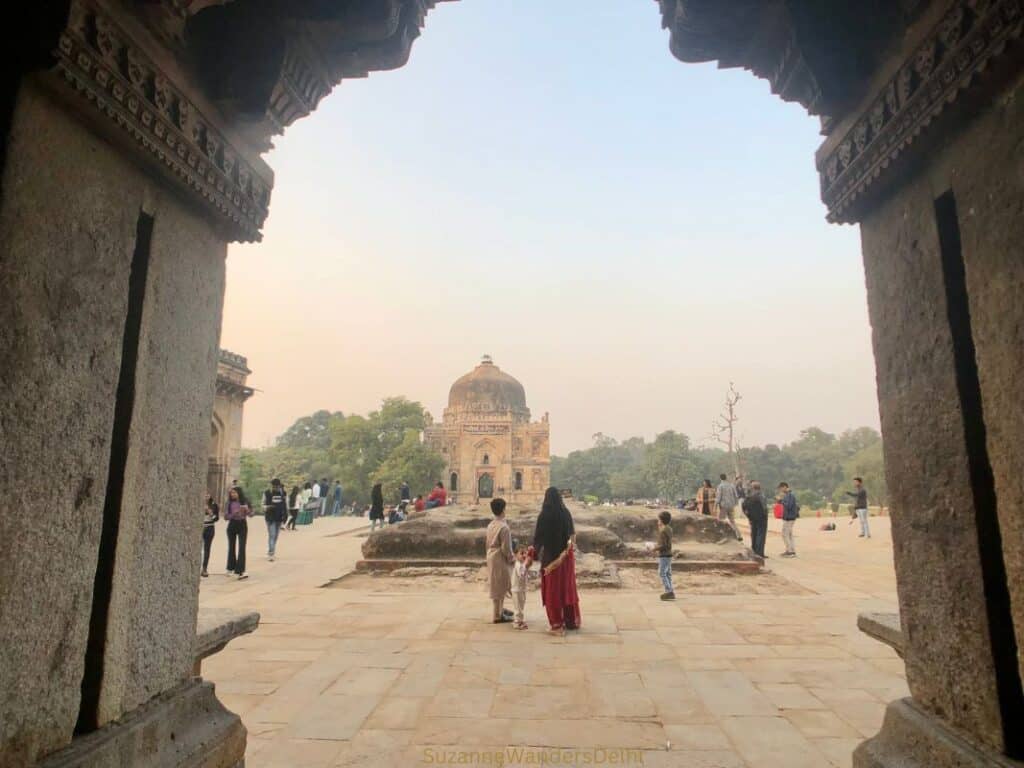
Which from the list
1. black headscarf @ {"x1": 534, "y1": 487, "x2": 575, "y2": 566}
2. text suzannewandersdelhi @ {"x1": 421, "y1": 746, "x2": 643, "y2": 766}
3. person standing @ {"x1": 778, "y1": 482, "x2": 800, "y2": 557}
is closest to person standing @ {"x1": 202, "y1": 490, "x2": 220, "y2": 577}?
black headscarf @ {"x1": 534, "y1": 487, "x2": 575, "y2": 566}

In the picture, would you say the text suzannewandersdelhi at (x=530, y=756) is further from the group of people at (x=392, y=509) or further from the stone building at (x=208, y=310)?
the group of people at (x=392, y=509)

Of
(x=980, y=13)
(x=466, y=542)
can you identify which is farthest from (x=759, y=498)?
(x=980, y=13)

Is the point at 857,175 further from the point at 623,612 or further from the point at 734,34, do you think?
the point at 623,612

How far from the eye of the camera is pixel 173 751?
200 centimetres

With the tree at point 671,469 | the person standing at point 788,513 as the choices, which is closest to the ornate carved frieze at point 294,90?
the person standing at point 788,513

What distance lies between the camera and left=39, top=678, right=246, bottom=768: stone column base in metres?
1.67

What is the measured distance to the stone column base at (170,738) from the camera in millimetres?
1670

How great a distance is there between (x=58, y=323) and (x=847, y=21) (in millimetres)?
2657

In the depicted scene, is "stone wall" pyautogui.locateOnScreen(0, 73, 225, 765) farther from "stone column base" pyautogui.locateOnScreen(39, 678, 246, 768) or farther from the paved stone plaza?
the paved stone plaza

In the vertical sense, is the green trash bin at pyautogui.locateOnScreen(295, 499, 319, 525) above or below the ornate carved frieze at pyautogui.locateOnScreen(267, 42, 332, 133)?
below

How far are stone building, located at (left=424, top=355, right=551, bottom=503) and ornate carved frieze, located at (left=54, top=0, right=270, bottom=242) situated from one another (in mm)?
44697

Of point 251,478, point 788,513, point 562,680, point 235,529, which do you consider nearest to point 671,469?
point 251,478

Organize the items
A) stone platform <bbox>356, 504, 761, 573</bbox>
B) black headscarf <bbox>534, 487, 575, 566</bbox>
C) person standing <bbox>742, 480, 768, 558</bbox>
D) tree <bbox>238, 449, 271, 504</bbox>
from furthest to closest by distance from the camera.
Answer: tree <bbox>238, 449, 271, 504</bbox> < person standing <bbox>742, 480, 768, 558</bbox> < stone platform <bbox>356, 504, 761, 573</bbox> < black headscarf <bbox>534, 487, 575, 566</bbox>

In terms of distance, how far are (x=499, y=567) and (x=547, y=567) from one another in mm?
542
